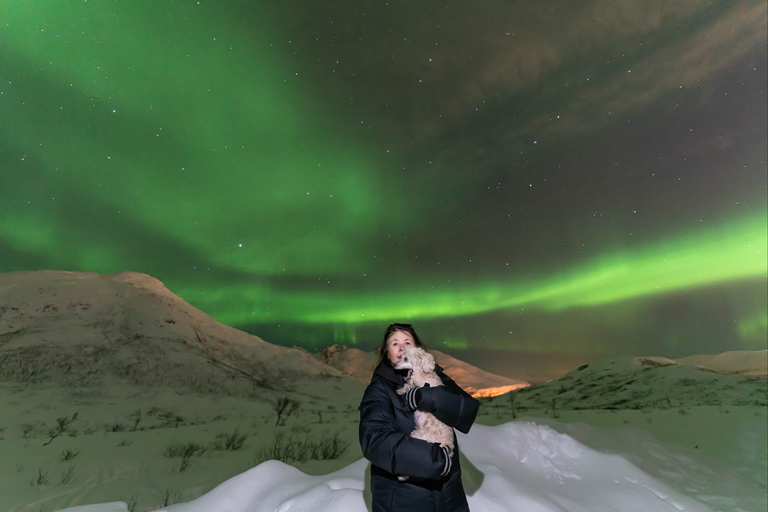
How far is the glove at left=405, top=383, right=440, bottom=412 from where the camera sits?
5.57ft

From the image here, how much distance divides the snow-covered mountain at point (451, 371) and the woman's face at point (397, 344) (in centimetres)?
1455

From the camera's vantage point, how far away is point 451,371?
1443 inches

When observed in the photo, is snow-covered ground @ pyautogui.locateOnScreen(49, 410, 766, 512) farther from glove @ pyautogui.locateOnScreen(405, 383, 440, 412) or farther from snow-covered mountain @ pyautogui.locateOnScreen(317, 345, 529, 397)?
snow-covered mountain @ pyautogui.locateOnScreen(317, 345, 529, 397)

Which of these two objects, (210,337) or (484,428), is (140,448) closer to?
(484,428)

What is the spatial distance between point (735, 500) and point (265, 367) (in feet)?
121

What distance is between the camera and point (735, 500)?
4375mm

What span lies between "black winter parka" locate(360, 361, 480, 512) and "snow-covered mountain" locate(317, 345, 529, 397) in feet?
48.2

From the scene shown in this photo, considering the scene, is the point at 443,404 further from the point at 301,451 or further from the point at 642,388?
the point at 642,388

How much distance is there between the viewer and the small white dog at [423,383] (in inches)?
68.1

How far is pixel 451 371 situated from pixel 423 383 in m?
37.3

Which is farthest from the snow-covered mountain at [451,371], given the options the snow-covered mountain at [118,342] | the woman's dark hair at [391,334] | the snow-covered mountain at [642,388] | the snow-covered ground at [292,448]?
the woman's dark hair at [391,334]

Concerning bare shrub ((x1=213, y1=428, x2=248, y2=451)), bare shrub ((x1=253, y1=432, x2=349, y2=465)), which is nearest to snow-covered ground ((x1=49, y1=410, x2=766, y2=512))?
bare shrub ((x1=253, y1=432, x2=349, y2=465))

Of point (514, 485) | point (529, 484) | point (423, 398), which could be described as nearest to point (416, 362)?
point (423, 398)

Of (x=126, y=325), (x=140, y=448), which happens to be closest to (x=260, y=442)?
(x=140, y=448)
